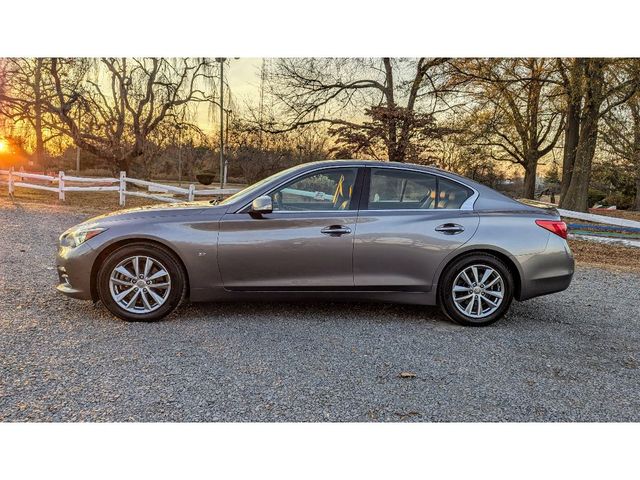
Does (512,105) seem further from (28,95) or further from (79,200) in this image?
(28,95)

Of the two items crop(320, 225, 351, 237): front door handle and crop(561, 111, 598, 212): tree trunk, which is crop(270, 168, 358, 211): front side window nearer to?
crop(320, 225, 351, 237): front door handle

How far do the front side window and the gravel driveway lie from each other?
1046mm

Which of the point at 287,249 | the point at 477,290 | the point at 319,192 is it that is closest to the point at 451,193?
the point at 477,290

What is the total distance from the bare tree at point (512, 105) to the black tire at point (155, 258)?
11.6 m

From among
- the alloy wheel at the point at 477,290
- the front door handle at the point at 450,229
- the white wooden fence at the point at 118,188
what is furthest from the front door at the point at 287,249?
the white wooden fence at the point at 118,188

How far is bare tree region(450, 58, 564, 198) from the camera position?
1411cm

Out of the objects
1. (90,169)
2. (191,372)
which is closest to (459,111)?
(191,372)

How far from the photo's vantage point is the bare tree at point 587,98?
483 inches

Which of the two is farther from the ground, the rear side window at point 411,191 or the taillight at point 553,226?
the rear side window at point 411,191

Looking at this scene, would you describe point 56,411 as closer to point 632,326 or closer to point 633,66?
point 632,326

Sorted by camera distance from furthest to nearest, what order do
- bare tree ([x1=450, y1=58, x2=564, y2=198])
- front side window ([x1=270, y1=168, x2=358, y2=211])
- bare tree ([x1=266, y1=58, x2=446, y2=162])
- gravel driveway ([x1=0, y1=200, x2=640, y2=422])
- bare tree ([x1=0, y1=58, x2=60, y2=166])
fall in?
bare tree ([x1=0, y1=58, x2=60, y2=166])
bare tree ([x1=450, y1=58, x2=564, y2=198])
bare tree ([x1=266, y1=58, x2=446, y2=162])
front side window ([x1=270, y1=168, x2=358, y2=211])
gravel driveway ([x1=0, y1=200, x2=640, y2=422])

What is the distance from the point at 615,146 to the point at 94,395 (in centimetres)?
1473

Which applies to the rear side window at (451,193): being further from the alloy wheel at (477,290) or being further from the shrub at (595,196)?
the shrub at (595,196)

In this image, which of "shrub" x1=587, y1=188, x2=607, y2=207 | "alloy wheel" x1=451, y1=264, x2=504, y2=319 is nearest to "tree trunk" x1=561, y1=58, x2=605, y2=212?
"alloy wheel" x1=451, y1=264, x2=504, y2=319
